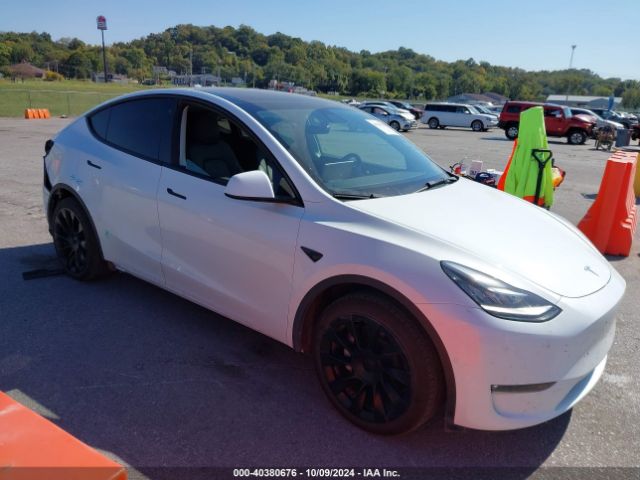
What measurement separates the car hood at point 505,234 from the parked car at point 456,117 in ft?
105

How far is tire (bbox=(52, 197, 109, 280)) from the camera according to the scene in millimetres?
4363

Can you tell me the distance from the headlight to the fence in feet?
103

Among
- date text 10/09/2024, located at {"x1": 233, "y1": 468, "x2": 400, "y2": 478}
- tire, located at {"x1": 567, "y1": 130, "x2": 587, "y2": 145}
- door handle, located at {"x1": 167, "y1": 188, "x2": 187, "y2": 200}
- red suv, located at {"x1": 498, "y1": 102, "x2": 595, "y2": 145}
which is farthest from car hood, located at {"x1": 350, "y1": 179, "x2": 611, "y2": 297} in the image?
tire, located at {"x1": 567, "y1": 130, "x2": 587, "y2": 145}

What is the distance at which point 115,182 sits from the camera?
3980 mm

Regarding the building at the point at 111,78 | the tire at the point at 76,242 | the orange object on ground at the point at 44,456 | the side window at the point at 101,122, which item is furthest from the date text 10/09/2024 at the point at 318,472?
the building at the point at 111,78

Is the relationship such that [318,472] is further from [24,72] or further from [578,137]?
[24,72]

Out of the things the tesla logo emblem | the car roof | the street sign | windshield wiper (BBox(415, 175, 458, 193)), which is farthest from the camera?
the street sign

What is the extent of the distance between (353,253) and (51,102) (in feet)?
145

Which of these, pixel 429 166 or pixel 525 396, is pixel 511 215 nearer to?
pixel 429 166

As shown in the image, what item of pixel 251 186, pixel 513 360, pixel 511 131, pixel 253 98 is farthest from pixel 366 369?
pixel 511 131

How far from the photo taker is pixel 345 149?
3.66m

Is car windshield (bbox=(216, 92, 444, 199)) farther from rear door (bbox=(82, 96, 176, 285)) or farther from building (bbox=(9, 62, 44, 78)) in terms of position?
building (bbox=(9, 62, 44, 78))

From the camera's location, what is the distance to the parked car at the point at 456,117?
1315 inches

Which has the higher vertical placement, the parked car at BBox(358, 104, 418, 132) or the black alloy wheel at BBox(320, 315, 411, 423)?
the parked car at BBox(358, 104, 418, 132)
